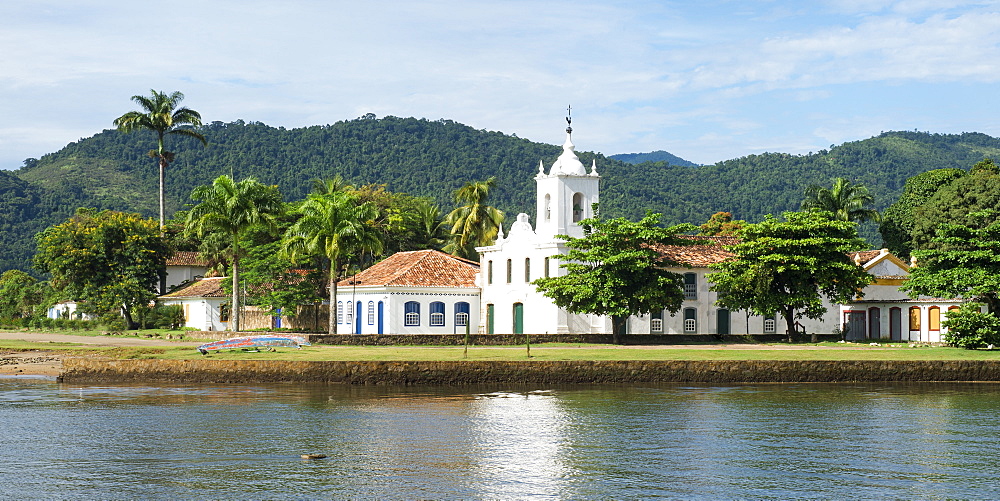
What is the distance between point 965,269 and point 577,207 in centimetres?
1782

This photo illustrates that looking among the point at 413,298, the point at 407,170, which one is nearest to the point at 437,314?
the point at 413,298

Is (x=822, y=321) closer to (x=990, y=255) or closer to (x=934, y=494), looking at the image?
(x=990, y=255)

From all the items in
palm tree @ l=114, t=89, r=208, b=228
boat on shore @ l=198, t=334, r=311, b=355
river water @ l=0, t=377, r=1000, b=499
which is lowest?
river water @ l=0, t=377, r=1000, b=499

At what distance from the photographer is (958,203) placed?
70188mm

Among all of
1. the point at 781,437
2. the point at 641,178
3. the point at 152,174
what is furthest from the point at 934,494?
the point at 152,174

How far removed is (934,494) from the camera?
21.5m

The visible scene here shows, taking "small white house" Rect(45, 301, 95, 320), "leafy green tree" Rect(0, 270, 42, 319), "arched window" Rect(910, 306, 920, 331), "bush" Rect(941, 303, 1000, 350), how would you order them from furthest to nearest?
"leafy green tree" Rect(0, 270, 42, 319)
"small white house" Rect(45, 301, 95, 320)
"arched window" Rect(910, 306, 920, 331)
"bush" Rect(941, 303, 1000, 350)

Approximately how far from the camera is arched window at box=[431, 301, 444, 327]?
194ft

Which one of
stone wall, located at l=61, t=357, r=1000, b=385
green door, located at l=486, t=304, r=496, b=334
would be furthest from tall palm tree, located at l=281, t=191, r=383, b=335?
stone wall, located at l=61, t=357, r=1000, b=385

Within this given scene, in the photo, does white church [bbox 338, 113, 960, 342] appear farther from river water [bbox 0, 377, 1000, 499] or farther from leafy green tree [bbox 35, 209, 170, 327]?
river water [bbox 0, 377, 1000, 499]

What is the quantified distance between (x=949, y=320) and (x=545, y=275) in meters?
17.9

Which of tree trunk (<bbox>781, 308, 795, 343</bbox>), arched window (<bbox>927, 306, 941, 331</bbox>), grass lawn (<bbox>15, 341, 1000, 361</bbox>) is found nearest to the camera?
grass lawn (<bbox>15, 341, 1000, 361</bbox>)

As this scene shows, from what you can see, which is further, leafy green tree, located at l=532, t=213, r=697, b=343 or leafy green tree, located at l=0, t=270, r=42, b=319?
leafy green tree, located at l=0, t=270, r=42, b=319

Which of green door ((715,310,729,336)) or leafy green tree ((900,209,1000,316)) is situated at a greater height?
leafy green tree ((900,209,1000,316))
